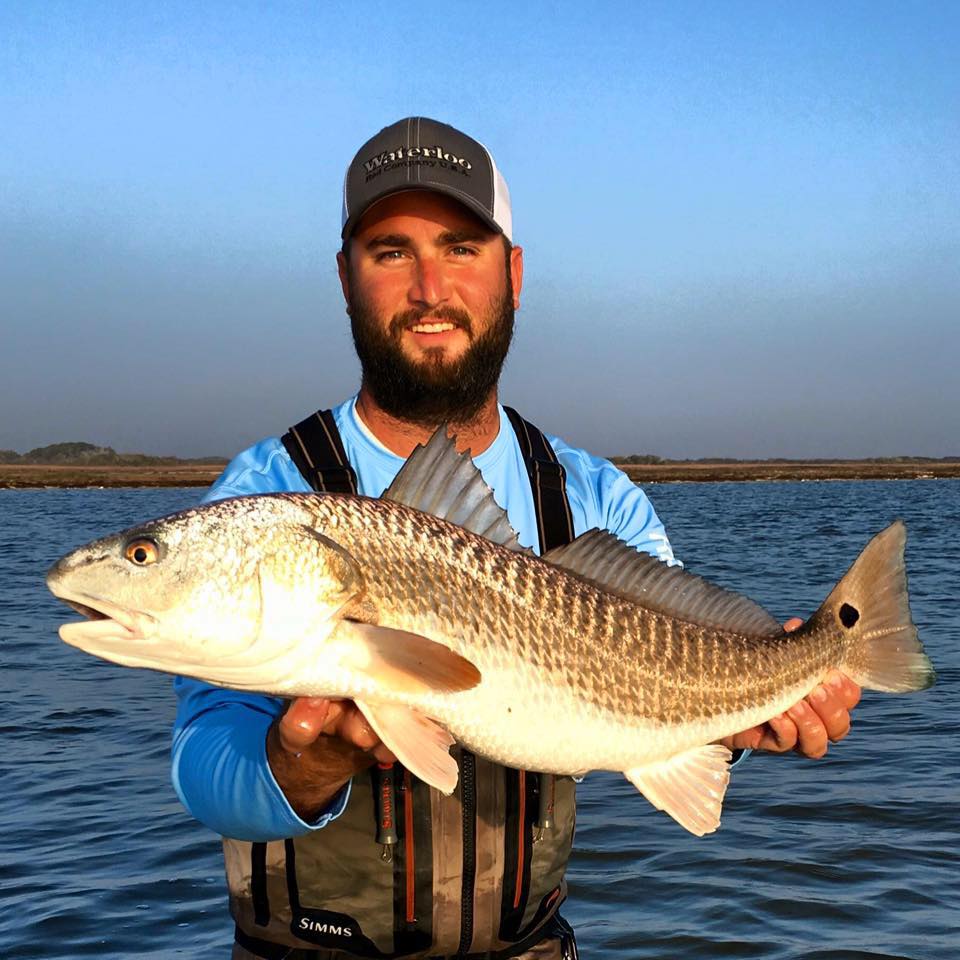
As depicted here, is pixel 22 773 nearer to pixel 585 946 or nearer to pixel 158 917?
pixel 158 917

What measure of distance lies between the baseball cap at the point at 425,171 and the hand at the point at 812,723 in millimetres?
1828

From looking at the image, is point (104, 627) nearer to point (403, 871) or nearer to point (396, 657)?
point (396, 657)

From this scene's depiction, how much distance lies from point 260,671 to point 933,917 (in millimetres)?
5157

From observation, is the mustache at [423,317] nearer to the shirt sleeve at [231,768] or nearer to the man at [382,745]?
the man at [382,745]

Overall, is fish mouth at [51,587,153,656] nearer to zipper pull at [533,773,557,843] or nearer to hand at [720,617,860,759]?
zipper pull at [533,773,557,843]

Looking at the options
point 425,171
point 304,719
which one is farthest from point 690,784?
point 425,171

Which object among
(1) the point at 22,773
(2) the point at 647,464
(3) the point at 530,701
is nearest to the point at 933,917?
(3) the point at 530,701

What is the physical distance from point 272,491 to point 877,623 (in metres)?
2.04

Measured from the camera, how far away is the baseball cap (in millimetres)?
4312

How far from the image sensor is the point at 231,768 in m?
3.47

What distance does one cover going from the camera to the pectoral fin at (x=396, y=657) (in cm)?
312

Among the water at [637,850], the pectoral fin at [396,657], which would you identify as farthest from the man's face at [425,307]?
the water at [637,850]

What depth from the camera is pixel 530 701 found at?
135 inches

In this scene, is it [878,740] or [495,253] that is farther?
[878,740]
